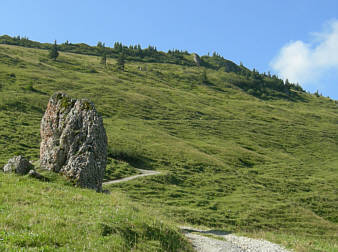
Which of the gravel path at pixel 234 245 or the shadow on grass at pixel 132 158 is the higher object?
the gravel path at pixel 234 245

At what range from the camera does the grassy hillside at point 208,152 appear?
37438mm

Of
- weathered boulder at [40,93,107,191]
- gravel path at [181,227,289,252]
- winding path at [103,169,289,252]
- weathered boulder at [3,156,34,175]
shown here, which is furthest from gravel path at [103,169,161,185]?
gravel path at [181,227,289,252]

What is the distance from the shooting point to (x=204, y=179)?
51.6 metres

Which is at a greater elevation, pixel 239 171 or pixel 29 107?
pixel 29 107

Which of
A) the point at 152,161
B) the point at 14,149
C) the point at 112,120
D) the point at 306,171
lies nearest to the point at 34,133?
the point at 14,149

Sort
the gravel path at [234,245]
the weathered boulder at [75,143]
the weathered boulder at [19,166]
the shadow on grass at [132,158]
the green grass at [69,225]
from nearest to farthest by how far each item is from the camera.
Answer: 1. the green grass at [69,225]
2. the gravel path at [234,245]
3. the weathered boulder at [19,166]
4. the weathered boulder at [75,143]
5. the shadow on grass at [132,158]

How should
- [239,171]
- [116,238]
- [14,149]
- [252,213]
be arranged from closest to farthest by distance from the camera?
[116,238], [252,213], [14,149], [239,171]

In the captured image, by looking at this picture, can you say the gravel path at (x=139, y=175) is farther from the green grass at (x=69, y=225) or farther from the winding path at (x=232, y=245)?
the green grass at (x=69, y=225)

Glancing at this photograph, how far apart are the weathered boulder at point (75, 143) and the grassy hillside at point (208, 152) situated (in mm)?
9674

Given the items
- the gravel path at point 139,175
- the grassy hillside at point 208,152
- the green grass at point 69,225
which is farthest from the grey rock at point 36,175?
the gravel path at point 139,175

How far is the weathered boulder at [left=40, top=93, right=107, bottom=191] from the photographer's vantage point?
2344 cm

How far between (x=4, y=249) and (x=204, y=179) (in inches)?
1746

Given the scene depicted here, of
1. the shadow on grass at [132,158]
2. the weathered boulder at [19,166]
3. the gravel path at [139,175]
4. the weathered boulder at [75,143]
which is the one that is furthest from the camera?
the shadow on grass at [132,158]

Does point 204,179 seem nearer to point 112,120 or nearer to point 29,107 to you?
point 112,120
